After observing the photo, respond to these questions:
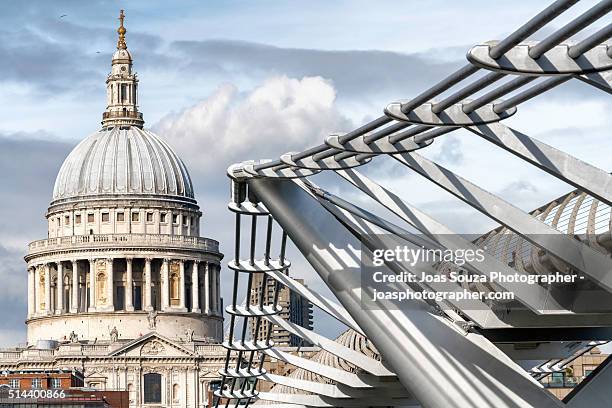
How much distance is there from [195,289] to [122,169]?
46.1ft

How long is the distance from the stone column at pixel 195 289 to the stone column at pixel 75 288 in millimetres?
10159

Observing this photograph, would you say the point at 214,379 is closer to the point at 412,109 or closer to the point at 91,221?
the point at 91,221

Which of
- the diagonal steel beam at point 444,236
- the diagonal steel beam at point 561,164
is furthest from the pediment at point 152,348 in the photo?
the diagonal steel beam at point 561,164

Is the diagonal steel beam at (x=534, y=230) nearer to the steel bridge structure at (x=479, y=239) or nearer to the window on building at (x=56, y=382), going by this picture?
the steel bridge structure at (x=479, y=239)

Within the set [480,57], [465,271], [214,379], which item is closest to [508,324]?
[465,271]

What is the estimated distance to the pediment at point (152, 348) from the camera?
6471 inches

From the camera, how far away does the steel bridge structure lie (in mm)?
18984

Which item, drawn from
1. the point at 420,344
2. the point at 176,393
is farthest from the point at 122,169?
the point at 420,344

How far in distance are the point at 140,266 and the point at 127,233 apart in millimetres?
3203

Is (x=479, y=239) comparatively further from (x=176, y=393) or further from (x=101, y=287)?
(x=101, y=287)

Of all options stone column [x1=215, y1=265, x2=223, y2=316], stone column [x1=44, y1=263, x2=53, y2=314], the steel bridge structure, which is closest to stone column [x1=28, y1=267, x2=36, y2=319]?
stone column [x1=44, y1=263, x2=53, y2=314]

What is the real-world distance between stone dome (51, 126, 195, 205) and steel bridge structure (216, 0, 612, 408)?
141263 mm

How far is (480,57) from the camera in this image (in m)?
19.0

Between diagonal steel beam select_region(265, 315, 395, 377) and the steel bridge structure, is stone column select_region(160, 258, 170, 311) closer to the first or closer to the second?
diagonal steel beam select_region(265, 315, 395, 377)
